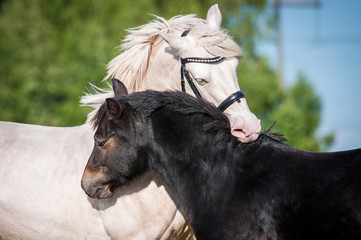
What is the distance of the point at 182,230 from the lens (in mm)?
4445

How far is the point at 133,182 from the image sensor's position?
4176 mm

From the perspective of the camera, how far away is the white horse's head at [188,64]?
4094 mm

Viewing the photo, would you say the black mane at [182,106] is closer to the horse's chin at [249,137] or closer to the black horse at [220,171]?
the black horse at [220,171]

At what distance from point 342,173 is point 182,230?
5.16 ft

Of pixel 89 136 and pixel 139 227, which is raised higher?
pixel 89 136

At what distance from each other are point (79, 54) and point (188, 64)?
2269 centimetres

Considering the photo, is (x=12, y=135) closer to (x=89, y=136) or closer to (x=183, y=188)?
(x=89, y=136)

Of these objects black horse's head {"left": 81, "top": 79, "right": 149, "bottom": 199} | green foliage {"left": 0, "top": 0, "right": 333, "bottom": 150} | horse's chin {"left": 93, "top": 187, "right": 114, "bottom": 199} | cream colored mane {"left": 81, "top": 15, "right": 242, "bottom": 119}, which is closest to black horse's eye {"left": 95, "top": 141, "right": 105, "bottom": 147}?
black horse's head {"left": 81, "top": 79, "right": 149, "bottom": 199}

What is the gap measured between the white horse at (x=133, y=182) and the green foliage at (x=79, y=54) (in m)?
13.2

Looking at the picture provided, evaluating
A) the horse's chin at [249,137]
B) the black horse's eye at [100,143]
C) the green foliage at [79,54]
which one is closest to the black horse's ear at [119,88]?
the black horse's eye at [100,143]

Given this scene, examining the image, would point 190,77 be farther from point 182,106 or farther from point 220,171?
point 220,171

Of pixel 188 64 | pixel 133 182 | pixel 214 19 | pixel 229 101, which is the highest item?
pixel 214 19

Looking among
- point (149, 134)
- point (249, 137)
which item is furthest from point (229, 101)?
point (149, 134)

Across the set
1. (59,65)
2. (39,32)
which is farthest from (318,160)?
→ (39,32)
